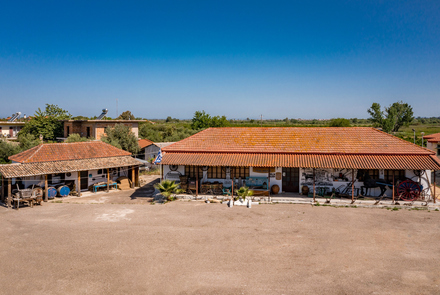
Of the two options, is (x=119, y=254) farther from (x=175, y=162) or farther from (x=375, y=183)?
(x=375, y=183)

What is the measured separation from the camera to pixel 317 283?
8828 mm

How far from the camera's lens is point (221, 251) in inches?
438

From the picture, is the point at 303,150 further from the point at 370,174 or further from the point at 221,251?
the point at 221,251

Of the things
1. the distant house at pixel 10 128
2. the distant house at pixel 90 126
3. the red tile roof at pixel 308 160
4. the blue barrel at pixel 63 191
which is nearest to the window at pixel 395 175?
the red tile roof at pixel 308 160

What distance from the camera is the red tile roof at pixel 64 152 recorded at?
19.8 meters

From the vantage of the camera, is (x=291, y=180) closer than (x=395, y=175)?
No

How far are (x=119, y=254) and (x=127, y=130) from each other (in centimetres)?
2674

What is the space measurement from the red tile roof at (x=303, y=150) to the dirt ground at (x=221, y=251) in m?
3.15

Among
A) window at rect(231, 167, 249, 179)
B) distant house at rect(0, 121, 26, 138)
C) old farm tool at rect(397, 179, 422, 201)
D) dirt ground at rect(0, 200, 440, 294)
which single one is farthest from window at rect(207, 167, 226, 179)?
distant house at rect(0, 121, 26, 138)

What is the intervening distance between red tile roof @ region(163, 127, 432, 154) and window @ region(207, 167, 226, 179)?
124 cm

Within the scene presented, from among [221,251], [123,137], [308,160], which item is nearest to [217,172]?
[308,160]

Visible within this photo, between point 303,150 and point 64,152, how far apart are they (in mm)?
16827

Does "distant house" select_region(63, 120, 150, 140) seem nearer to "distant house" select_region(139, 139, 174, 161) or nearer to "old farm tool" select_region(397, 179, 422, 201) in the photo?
"distant house" select_region(139, 139, 174, 161)

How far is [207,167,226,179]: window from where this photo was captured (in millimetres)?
20203
